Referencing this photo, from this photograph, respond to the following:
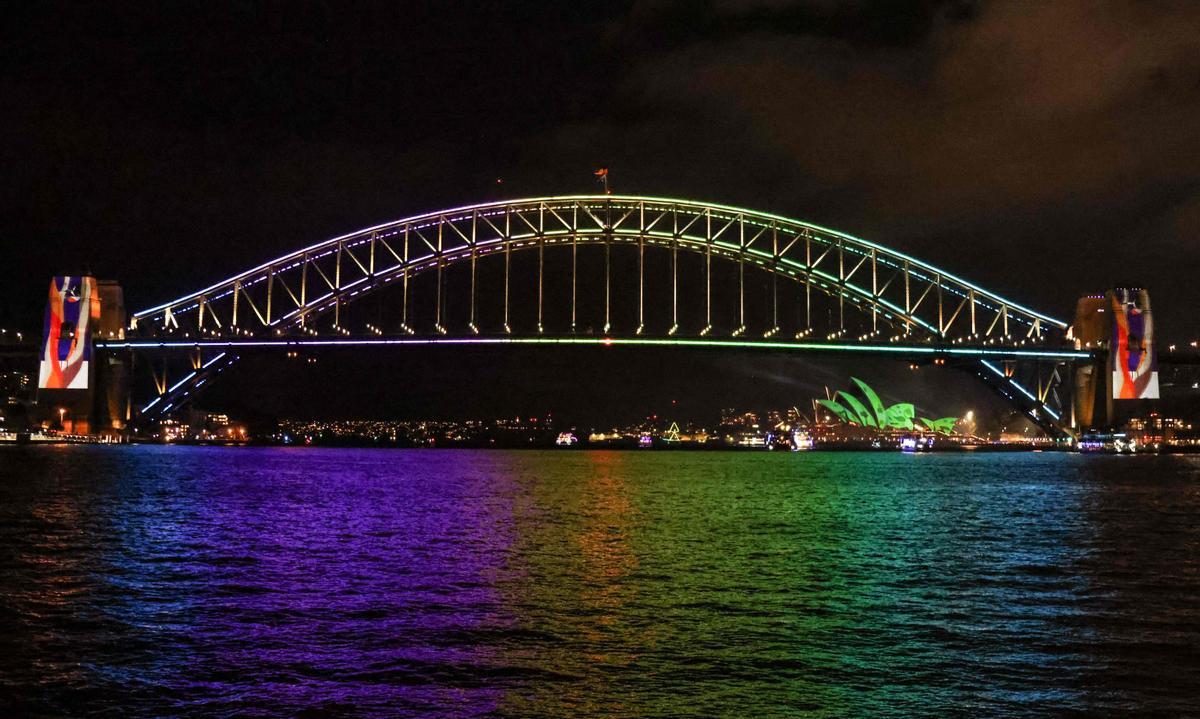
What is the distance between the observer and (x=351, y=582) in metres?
17.0

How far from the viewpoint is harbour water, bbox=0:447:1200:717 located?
1051cm

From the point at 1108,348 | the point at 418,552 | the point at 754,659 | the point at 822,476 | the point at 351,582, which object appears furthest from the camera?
the point at 1108,348

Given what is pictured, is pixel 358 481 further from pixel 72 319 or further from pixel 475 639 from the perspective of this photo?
pixel 72 319

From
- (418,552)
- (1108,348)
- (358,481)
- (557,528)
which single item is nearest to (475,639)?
(418,552)

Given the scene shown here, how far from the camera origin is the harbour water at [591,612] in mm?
10508

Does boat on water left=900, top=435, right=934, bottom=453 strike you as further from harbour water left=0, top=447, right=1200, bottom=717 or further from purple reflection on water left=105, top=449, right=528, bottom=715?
purple reflection on water left=105, top=449, right=528, bottom=715

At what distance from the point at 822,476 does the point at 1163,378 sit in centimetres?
7330

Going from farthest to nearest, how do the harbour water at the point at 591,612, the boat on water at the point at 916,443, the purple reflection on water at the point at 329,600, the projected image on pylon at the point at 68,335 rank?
the boat on water at the point at 916,443, the projected image on pylon at the point at 68,335, the purple reflection on water at the point at 329,600, the harbour water at the point at 591,612

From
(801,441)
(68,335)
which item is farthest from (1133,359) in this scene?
(68,335)

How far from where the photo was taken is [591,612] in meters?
14.6

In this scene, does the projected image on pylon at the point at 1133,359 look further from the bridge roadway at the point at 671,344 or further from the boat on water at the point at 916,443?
the boat on water at the point at 916,443

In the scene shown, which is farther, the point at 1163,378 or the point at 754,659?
the point at 1163,378

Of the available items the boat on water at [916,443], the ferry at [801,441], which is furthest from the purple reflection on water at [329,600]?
the ferry at [801,441]

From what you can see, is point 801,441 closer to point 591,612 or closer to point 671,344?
point 671,344
